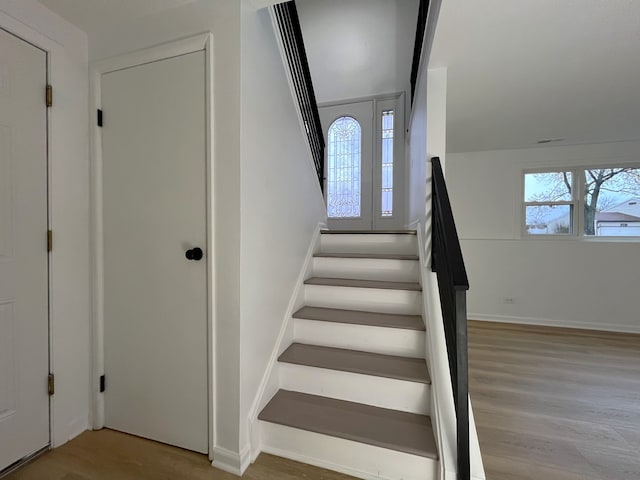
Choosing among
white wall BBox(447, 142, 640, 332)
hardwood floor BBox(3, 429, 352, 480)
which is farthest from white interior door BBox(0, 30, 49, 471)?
white wall BBox(447, 142, 640, 332)

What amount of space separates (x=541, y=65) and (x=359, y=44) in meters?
2.63

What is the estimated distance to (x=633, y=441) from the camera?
1589mm

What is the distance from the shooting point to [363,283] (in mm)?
2143

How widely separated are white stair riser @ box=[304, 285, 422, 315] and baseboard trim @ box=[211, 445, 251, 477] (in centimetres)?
103

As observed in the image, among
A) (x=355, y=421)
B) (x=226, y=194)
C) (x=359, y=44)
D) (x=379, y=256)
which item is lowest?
(x=355, y=421)

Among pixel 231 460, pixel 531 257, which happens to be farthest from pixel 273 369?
pixel 531 257

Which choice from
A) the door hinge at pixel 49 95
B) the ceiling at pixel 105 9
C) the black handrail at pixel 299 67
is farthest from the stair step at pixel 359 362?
the ceiling at pixel 105 9

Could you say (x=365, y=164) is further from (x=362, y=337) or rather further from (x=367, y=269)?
(x=362, y=337)

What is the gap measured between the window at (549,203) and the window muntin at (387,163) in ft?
6.18

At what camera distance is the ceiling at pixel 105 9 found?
4.64 feet

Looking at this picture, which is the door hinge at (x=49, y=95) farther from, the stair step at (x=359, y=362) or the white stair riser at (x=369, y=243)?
the white stair riser at (x=369, y=243)

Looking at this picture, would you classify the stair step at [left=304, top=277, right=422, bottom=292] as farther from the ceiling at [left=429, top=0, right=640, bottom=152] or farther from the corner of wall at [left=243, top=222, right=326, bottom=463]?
the ceiling at [left=429, top=0, right=640, bottom=152]

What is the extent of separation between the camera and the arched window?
4.23m

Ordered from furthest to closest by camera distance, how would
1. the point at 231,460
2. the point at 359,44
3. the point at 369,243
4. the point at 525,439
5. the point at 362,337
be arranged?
the point at 359,44 → the point at 369,243 → the point at 362,337 → the point at 525,439 → the point at 231,460
